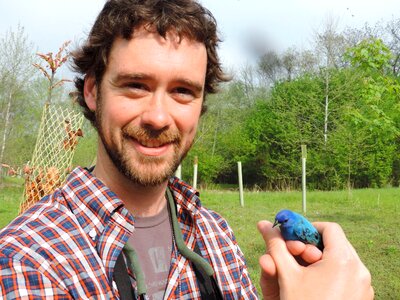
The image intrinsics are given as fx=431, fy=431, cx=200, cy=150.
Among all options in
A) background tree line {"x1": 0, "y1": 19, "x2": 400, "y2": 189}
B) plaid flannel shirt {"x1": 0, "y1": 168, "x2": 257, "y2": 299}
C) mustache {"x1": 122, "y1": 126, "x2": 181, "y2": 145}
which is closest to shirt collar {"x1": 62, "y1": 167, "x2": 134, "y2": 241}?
plaid flannel shirt {"x1": 0, "y1": 168, "x2": 257, "y2": 299}

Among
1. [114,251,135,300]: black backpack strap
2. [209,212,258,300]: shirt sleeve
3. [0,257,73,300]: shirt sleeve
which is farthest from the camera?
[209,212,258,300]: shirt sleeve

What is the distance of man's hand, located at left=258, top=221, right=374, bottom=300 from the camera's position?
51.9 inches

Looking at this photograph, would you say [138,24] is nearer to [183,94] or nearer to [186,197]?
[183,94]

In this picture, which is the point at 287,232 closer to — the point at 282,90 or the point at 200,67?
the point at 200,67

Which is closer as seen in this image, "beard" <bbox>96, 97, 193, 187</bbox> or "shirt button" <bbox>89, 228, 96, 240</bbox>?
"shirt button" <bbox>89, 228, 96, 240</bbox>

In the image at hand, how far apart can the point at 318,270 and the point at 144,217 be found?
2.85 ft

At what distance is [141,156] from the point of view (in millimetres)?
1864

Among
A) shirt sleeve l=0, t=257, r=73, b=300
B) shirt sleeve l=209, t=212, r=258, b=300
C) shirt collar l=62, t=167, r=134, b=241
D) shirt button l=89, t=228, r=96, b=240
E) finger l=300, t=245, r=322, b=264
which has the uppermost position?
shirt collar l=62, t=167, r=134, b=241

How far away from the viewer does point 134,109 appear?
184cm

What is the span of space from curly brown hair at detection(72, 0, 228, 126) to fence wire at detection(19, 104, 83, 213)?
66.5 inches

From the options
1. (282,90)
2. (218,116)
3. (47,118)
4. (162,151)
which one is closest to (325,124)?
(282,90)

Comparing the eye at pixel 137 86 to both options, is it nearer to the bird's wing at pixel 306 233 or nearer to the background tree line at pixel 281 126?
the bird's wing at pixel 306 233

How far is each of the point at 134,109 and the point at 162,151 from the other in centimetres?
22

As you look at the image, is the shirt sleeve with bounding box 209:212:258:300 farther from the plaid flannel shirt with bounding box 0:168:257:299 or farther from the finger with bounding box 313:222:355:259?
the finger with bounding box 313:222:355:259
